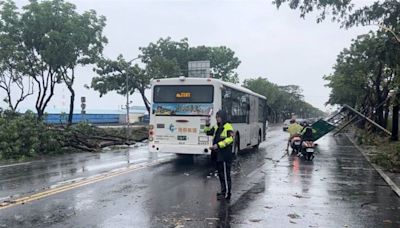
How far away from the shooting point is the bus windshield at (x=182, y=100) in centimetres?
1584

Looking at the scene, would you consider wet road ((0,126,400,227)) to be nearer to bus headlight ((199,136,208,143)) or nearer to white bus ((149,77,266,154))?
white bus ((149,77,266,154))

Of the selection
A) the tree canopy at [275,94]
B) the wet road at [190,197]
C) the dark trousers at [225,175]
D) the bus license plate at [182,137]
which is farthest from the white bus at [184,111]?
the tree canopy at [275,94]

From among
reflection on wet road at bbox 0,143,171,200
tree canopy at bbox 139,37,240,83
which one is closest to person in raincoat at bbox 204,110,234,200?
reflection on wet road at bbox 0,143,171,200

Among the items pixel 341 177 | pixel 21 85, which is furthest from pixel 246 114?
pixel 21 85

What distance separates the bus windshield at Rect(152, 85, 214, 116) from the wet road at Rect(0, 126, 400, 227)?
1.90 meters

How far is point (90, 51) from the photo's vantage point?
1313 inches

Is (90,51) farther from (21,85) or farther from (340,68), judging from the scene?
(340,68)

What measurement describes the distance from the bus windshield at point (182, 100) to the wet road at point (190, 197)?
1899 millimetres

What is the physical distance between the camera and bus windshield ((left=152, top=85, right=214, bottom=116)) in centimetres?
1584

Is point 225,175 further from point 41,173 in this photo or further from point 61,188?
point 41,173

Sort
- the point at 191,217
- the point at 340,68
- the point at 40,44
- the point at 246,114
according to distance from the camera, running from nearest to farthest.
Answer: the point at 191,217 < the point at 246,114 < the point at 40,44 < the point at 340,68

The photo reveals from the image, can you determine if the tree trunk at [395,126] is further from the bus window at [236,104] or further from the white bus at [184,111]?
the white bus at [184,111]

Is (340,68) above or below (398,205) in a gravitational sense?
above

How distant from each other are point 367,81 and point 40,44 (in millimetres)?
26058
